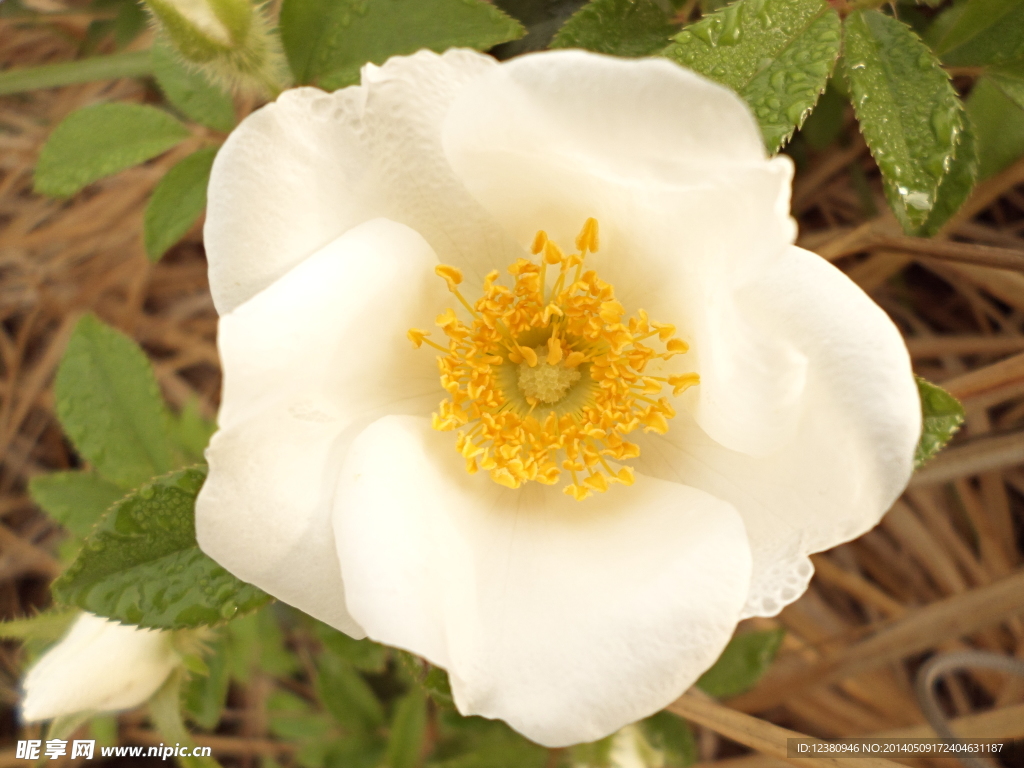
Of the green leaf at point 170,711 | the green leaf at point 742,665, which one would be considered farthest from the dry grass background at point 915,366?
the green leaf at point 170,711

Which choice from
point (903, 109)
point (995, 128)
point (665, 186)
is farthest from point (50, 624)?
point (995, 128)

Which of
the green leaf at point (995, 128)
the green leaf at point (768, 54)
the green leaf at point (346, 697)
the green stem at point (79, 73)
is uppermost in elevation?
the green leaf at point (768, 54)

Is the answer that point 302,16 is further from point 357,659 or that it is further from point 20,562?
point 20,562

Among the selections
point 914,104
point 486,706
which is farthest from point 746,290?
point 486,706

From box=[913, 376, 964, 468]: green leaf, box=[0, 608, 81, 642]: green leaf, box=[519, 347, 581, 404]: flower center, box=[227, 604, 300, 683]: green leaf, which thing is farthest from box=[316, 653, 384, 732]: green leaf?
box=[913, 376, 964, 468]: green leaf

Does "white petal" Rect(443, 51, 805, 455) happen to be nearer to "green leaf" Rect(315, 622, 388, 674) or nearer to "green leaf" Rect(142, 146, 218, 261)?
"green leaf" Rect(142, 146, 218, 261)

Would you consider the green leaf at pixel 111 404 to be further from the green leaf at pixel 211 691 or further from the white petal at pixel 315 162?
the white petal at pixel 315 162
